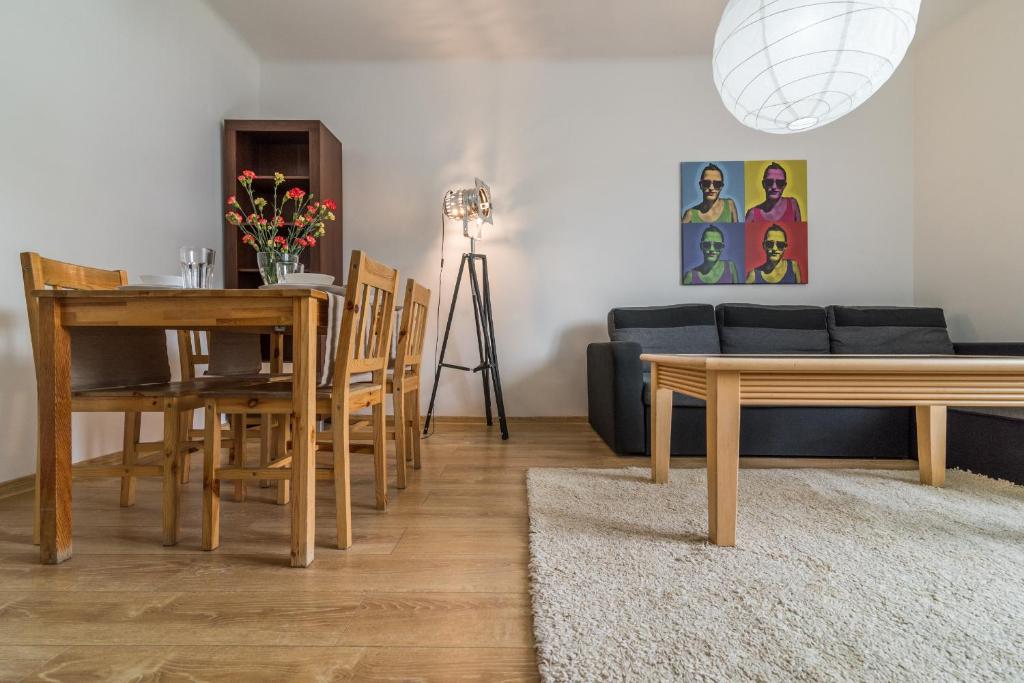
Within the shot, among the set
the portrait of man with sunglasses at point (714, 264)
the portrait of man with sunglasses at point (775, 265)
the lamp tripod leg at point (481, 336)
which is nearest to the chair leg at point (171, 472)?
the lamp tripod leg at point (481, 336)

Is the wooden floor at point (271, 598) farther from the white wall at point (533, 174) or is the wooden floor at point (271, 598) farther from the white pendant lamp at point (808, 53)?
the white wall at point (533, 174)

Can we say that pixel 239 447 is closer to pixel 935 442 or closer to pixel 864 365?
pixel 864 365

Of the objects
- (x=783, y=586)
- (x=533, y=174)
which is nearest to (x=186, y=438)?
(x=783, y=586)

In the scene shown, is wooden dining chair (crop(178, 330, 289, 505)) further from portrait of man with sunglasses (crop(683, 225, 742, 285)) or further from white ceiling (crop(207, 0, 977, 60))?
portrait of man with sunglasses (crop(683, 225, 742, 285))

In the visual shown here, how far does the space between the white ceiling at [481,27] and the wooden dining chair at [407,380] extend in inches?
79.2

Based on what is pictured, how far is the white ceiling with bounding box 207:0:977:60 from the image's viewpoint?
3.22m

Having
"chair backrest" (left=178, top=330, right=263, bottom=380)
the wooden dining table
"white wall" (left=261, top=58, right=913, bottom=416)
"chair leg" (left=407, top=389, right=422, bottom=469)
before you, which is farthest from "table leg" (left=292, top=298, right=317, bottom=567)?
"white wall" (left=261, top=58, right=913, bottom=416)

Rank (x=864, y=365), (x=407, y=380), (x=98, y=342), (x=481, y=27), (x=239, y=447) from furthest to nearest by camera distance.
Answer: (x=481, y=27) < (x=407, y=380) < (x=239, y=447) < (x=98, y=342) < (x=864, y=365)

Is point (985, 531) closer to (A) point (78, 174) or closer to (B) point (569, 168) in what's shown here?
(B) point (569, 168)

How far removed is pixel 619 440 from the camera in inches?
107

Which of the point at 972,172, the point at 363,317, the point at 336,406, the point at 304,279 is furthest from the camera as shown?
the point at 972,172

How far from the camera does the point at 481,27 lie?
345 centimetres

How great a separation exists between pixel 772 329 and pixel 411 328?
7.83 ft

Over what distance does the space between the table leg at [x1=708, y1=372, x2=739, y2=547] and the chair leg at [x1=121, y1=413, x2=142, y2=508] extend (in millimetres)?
1917
